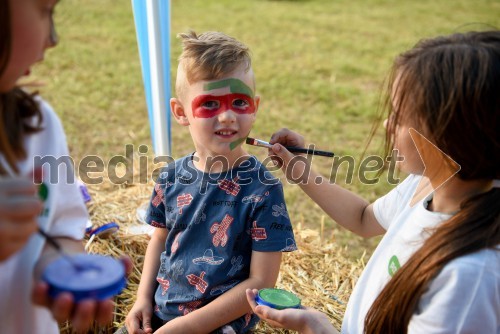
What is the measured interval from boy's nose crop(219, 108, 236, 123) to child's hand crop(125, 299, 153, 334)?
71 cm

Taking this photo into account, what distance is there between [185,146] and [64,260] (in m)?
3.70

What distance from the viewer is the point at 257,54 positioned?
7160mm

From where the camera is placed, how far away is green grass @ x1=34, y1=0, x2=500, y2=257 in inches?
195

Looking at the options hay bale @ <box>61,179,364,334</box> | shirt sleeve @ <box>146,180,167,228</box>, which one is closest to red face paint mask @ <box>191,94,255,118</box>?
shirt sleeve @ <box>146,180,167,228</box>

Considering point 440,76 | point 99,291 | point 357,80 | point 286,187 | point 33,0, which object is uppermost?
point 33,0

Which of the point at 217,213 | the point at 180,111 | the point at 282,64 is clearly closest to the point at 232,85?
the point at 180,111

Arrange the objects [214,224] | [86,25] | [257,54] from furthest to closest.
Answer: [86,25], [257,54], [214,224]

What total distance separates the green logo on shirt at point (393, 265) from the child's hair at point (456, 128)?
0.38 ft

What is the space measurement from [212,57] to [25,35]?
894mm

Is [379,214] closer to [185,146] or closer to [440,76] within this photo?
[440,76]

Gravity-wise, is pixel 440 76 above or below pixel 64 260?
above

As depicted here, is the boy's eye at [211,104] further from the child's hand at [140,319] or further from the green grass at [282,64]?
the green grass at [282,64]

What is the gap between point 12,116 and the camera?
1.15 metres

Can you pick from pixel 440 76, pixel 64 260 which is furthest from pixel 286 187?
pixel 64 260
